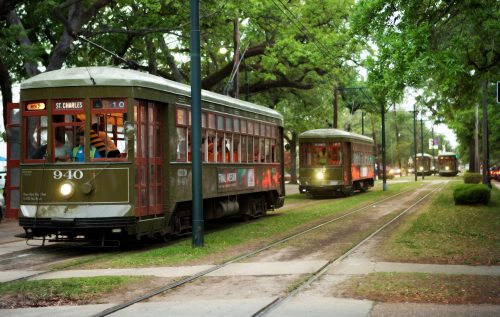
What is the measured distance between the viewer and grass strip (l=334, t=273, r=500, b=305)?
7645mm

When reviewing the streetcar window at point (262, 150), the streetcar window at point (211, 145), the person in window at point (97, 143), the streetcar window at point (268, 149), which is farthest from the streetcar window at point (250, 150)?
the person in window at point (97, 143)

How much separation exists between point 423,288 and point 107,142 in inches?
270

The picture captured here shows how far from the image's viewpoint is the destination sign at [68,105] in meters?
12.3

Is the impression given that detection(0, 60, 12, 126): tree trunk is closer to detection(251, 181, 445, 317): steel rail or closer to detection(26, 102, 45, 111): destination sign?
detection(26, 102, 45, 111): destination sign

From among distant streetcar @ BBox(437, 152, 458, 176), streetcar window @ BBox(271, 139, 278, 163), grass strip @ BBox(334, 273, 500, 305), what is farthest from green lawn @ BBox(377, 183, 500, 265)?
distant streetcar @ BBox(437, 152, 458, 176)

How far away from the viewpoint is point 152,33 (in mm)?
23797

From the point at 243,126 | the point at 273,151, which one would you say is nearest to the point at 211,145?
the point at 243,126

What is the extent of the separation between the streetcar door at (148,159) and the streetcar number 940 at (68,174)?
108 cm

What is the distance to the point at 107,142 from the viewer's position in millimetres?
12430

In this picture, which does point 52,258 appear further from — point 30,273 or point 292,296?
point 292,296

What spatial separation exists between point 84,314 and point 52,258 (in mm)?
5459

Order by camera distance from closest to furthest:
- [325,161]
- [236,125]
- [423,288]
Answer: [423,288], [236,125], [325,161]

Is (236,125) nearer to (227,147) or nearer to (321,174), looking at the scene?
(227,147)

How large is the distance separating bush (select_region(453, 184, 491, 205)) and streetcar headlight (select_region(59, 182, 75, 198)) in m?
17.7
